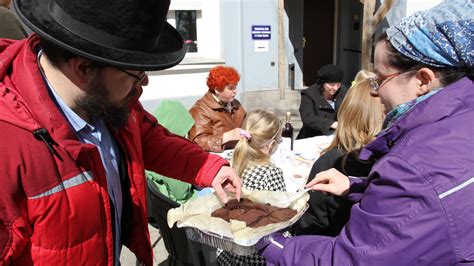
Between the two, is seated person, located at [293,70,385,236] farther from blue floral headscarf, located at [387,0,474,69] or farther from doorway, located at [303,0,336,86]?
doorway, located at [303,0,336,86]

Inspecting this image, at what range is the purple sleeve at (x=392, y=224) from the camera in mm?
1117

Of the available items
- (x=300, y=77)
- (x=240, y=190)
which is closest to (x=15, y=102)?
(x=240, y=190)

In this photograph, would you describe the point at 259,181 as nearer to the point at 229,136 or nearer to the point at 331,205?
the point at 331,205

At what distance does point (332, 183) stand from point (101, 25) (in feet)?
4.12

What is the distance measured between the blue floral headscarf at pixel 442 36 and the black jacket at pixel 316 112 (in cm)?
333

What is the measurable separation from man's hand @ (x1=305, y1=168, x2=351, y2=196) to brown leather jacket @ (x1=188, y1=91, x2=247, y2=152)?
1811mm

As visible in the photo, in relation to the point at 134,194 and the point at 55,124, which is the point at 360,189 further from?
the point at 55,124

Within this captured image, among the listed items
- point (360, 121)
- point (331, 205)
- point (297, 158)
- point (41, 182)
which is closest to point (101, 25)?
point (41, 182)

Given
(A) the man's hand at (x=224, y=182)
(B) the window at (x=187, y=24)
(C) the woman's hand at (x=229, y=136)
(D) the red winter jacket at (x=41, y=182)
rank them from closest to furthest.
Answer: (D) the red winter jacket at (x=41, y=182) < (A) the man's hand at (x=224, y=182) < (C) the woman's hand at (x=229, y=136) < (B) the window at (x=187, y=24)

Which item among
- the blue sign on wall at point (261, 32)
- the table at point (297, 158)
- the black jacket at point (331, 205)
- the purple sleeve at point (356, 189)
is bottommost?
the table at point (297, 158)

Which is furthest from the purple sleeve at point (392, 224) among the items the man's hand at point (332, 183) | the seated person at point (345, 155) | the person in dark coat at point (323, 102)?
the person in dark coat at point (323, 102)

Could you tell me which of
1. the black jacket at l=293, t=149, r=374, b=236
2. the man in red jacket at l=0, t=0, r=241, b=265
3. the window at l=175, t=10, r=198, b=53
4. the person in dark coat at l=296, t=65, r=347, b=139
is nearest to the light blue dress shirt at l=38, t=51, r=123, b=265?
the man in red jacket at l=0, t=0, r=241, b=265

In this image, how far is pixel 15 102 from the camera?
3.64 ft

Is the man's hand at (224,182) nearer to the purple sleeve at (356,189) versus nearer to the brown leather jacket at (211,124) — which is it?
the purple sleeve at (356,189)
